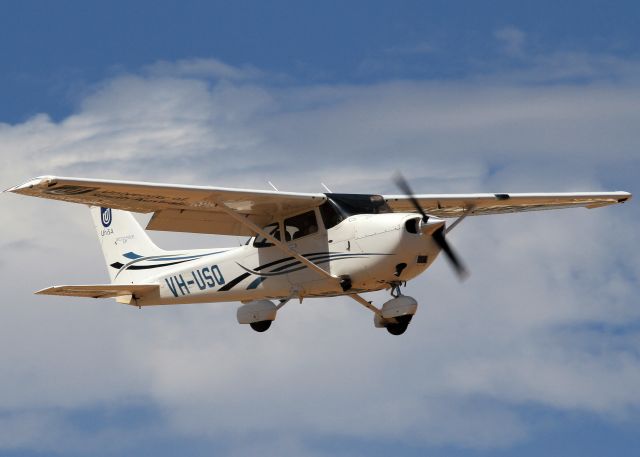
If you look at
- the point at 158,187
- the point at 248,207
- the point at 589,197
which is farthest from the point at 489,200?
the point at 158,187

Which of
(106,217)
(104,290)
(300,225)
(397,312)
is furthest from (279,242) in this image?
(106,217)

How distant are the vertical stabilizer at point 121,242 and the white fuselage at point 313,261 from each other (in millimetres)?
1676

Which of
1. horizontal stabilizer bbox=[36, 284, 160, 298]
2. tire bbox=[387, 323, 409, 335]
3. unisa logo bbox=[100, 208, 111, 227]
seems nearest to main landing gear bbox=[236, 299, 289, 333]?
tire bbox=[387, 323, 409, 335]

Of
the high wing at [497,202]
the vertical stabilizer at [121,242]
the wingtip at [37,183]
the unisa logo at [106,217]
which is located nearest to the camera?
the wingtip at [37,183]

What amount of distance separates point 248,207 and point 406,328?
3.61 metres

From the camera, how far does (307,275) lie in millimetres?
24562

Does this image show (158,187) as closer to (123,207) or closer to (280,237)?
(123,207)

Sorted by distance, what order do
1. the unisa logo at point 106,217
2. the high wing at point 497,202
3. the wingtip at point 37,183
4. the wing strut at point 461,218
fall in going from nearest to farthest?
1. the wingtip at point 37,183
2. the wing strut at point 461,218
3. the high wing at point 497,202
4. the unisa logo at point 106,217

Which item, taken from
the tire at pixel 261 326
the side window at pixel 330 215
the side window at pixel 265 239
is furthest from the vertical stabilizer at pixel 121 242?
the side window at pixel 330 215

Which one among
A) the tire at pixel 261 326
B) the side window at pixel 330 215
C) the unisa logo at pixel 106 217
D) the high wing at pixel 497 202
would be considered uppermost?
the unisa logo at pixel 106 217

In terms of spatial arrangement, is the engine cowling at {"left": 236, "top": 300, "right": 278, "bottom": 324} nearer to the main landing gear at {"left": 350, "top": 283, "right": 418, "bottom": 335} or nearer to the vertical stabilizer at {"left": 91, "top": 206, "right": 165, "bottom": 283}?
the main landing gear at {"left": 350, "top": 283, "right": 418, "bottom": 335}

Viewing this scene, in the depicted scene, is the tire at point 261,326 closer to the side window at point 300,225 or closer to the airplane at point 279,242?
the airplane at point 279,242

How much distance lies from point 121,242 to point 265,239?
530cm

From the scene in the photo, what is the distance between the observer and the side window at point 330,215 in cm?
2430
